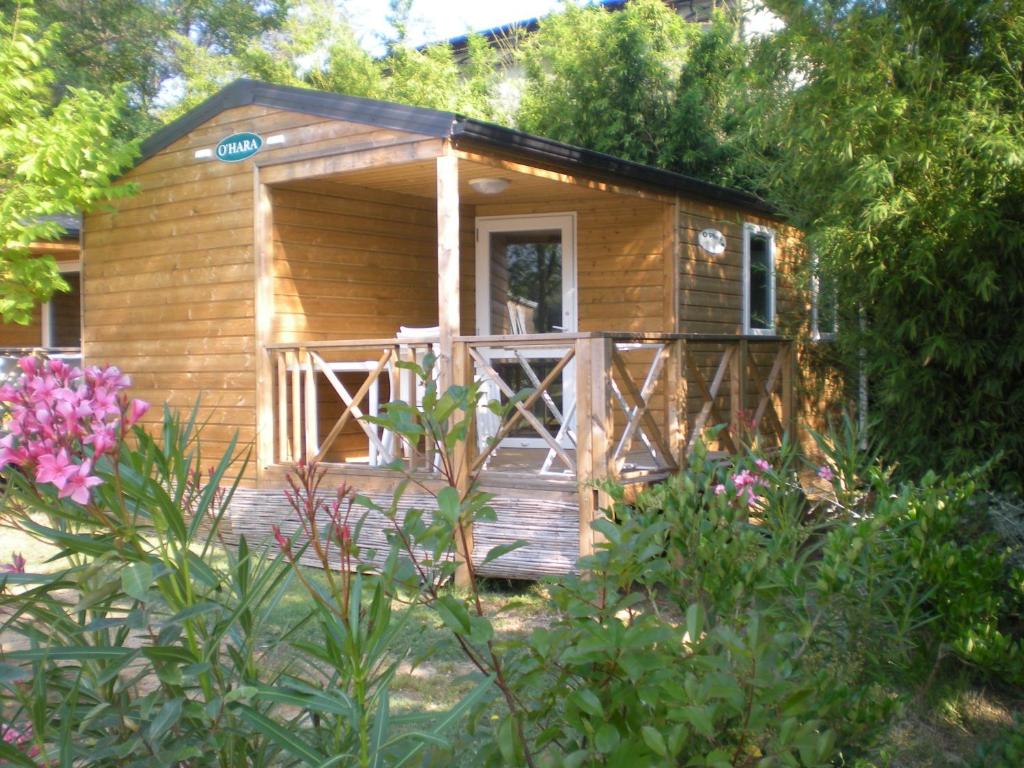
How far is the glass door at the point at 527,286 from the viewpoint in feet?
30.3

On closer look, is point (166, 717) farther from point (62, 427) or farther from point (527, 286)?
point (527, 286)

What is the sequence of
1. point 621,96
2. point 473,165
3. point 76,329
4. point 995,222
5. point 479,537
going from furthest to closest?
point 621,96 < point 76,329 < point 473,165 < point 479,537 < point 995,222

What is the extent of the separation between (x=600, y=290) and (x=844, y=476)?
19.6 feet

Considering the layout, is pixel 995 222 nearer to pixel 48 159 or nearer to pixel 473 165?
pixel 473 165

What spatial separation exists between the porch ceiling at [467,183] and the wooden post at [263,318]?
61 cm

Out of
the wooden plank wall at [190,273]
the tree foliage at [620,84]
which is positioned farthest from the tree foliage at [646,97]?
the wooden plank wall at [190,273]

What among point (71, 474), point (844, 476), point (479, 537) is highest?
point (71, 474)

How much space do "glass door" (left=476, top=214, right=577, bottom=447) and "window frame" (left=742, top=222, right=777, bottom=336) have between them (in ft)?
5.51

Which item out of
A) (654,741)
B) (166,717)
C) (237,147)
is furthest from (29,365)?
(237,147)

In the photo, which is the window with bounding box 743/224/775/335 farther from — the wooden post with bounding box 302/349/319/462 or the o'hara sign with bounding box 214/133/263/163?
the o'hara sign with bounding box 214/133/263/163

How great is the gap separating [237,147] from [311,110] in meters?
0.85

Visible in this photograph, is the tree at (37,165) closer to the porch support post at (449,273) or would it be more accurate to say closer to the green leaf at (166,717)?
the porch support post at (449,273)

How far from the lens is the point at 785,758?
1611 millimetres

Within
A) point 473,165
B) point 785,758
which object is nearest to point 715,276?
point 473,165
